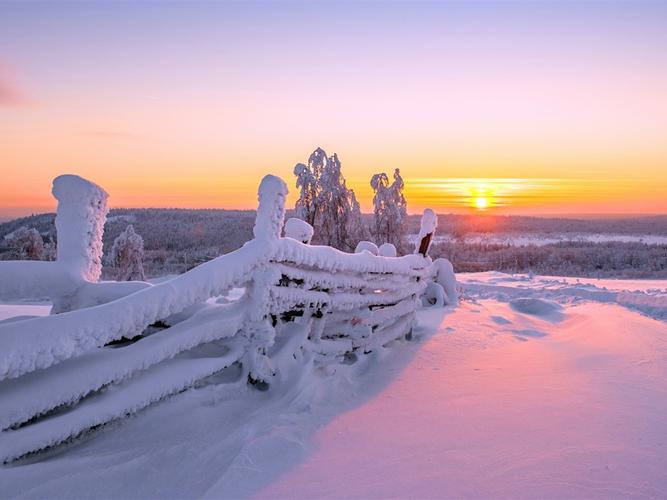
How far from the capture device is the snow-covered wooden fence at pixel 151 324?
241 cm

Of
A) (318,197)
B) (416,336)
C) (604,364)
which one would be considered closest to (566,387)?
(604,364)

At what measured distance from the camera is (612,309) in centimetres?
938

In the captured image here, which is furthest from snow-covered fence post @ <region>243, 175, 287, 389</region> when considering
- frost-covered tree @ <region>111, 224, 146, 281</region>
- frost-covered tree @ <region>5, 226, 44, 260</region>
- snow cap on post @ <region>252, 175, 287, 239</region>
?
frost-covered tree @ <region>5, 226, 44, 260</region>

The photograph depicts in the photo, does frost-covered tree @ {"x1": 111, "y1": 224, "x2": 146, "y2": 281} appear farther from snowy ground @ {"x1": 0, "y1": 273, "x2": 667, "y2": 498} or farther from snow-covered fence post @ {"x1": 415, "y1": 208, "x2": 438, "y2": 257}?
snowy ground @ {"x1": 0, "y1": 273, "x2": 667, "y2": 498}

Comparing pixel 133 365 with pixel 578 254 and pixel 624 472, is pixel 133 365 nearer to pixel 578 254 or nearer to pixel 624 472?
pixel 624 472

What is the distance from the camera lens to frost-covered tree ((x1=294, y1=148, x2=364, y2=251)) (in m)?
19.4

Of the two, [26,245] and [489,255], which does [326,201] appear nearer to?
[26,245]

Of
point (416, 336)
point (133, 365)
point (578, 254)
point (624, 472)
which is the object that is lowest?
point (578, 254)

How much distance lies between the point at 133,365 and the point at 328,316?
2273mm

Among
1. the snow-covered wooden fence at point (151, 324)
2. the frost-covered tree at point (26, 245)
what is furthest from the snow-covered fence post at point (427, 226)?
the frost-covered tree at point (26, 245)

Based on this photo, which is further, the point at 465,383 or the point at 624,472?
the point at 465,383

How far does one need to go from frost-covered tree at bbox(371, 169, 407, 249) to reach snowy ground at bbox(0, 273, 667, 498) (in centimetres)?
1690

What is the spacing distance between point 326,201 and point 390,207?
12.0ft

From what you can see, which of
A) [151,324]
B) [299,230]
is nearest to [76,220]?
[151,324]
